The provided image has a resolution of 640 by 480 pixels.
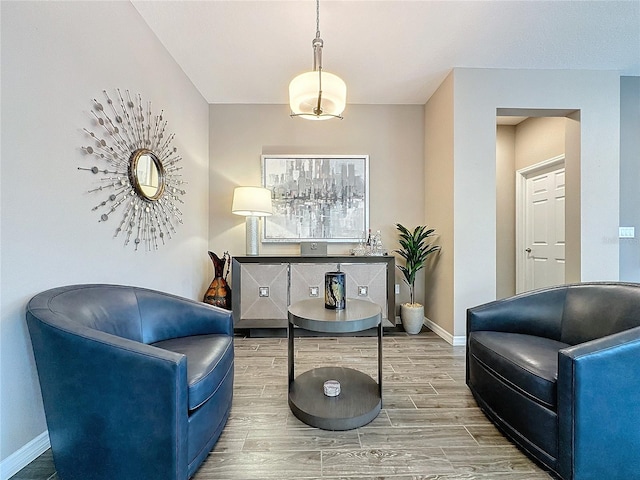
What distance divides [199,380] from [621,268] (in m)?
4.13

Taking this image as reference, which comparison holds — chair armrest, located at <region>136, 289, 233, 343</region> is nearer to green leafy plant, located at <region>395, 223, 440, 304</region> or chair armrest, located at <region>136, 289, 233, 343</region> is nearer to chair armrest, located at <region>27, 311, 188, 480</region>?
chair armrest, located at <region>27, 311, 188, 480</region>

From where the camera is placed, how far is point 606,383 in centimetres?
121

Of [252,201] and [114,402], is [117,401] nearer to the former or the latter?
[114,402]

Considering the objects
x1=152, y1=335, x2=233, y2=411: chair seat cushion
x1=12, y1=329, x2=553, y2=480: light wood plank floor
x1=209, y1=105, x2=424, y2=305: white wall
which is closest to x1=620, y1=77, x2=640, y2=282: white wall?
x1=209, y1=105, x2=424, y2=305: white wall

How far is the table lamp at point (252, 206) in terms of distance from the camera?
126 inches

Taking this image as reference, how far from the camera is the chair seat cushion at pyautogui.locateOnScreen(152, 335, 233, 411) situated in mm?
1258

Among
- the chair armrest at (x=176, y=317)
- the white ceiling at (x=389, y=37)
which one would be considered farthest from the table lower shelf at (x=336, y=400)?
the white ceiling at (x=389, y=37)

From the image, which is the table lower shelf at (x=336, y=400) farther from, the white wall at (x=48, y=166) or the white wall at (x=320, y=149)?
the white wall at (x=320, y=149)

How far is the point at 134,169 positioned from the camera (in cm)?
211

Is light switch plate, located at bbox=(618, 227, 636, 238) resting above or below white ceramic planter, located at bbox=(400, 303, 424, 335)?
above

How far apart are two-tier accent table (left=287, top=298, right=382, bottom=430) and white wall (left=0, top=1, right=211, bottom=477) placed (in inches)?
50.4

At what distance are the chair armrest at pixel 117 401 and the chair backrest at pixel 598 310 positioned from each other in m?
2.19

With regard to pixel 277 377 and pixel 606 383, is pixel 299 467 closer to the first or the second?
pixel 277 377

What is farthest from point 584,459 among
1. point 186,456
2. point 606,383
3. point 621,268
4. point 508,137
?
point 508,137
